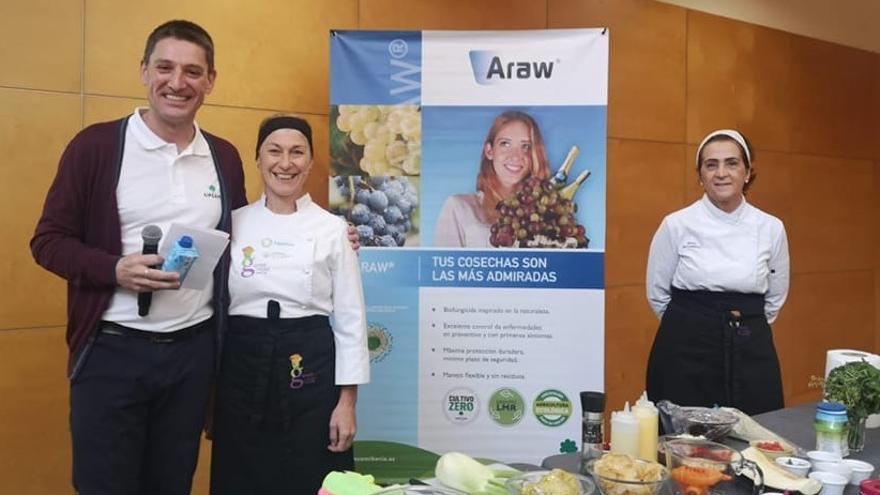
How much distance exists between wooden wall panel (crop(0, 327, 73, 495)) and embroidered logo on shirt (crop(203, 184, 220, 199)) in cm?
136

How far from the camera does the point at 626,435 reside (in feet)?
5.42

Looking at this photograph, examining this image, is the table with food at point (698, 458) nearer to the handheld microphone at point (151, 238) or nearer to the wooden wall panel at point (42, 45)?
the handheld microphone at point (151, 238)

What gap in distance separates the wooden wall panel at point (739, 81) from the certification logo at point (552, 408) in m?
2.25

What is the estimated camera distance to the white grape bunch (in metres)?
3.07

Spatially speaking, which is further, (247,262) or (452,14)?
(452,14)

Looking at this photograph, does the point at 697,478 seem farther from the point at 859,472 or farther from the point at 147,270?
the point at 147,270

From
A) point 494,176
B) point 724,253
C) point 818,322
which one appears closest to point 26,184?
point 494,176

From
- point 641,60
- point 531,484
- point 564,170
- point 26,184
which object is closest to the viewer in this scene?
point 531,484

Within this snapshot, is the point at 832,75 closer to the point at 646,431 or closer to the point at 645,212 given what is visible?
the point at 645,212

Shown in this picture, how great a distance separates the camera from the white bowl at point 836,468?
165 cm

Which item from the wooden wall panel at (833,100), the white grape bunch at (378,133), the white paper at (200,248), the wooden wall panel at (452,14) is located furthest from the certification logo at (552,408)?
the wooden wall panel at (833,100)

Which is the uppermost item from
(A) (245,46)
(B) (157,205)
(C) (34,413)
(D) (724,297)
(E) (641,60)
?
(E) (641,60)

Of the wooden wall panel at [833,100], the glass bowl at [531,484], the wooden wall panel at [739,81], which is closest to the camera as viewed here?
the glass bowl at [531,484]

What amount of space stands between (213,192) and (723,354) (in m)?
1.84
